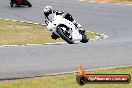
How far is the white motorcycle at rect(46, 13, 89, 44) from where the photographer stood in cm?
315

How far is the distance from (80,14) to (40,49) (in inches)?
1037

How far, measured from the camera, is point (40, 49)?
23.2 m

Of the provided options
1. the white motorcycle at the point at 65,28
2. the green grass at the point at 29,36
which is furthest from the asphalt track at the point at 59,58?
the white motorcycle at the point at 65,28

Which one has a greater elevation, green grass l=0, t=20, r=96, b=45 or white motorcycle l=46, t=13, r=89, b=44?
white motorcycle l=46, t=13, r=89, b=44

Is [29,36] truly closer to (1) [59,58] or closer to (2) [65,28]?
(1) [59,58]

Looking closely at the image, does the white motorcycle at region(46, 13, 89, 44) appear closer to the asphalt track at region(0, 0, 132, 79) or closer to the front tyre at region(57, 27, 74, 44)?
the front tyre at region(57, 27, 74, 44)

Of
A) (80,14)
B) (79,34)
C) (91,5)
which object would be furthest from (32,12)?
(79,34)

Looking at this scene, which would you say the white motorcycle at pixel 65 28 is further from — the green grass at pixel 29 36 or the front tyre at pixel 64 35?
the green grass at pixel 29 36

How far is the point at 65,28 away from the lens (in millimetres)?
3240

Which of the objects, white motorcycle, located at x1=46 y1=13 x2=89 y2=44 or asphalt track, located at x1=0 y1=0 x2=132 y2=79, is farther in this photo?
asphalt track, located at x1=0 y1=0 x2=132 y2=79

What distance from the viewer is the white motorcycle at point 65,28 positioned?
3.15m

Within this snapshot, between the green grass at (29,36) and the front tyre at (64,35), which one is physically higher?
the front tyre at (64,35)

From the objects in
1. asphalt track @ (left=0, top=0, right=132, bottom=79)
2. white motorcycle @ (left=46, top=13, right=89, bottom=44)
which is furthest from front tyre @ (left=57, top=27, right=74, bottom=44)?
asphalt track @ (left=0, top=0, right=132, bottom=79)

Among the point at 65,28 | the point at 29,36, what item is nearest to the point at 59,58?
the point at 29,36
